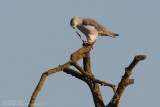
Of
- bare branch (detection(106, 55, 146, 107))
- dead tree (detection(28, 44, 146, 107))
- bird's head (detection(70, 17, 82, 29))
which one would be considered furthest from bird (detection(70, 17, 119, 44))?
bare branch (detection(106, 55, 146, 107))

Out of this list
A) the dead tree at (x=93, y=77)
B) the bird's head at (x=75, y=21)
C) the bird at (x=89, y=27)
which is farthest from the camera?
the bird's head at (x=75, y=21)

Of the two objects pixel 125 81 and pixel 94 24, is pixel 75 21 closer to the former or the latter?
pixel 94 24

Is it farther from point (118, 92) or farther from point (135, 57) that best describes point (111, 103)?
point (135, 57)

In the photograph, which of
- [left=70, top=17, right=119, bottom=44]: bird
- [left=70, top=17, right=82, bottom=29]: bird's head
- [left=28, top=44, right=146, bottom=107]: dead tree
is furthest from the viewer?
[left=70, top=17, right=82, bottom=29]: bird's head

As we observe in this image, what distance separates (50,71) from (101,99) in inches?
78.9

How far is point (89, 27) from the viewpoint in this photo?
45.0 feet

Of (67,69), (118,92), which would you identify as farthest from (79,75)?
(118,92)

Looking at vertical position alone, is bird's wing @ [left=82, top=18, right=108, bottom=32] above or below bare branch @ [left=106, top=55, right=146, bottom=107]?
above

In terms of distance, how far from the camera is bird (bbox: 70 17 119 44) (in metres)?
13.6

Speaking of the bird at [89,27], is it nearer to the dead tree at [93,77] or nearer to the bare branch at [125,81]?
the dead tree at [93,77]

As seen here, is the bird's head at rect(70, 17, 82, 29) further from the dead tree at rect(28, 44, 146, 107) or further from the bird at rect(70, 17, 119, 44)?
the dead tree at rect(28, 44, 146, 107)

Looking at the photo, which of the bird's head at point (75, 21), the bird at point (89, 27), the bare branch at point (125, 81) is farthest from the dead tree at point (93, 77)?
the bird's head at point (75, 21)

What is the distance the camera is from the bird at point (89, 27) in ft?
44.7

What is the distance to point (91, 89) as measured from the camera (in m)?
9.53
